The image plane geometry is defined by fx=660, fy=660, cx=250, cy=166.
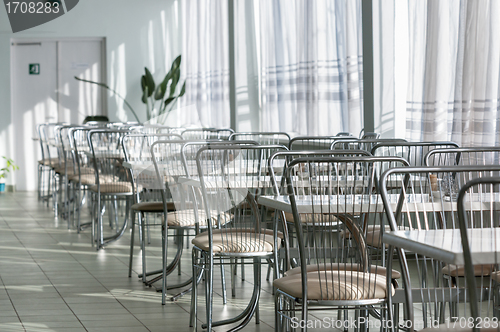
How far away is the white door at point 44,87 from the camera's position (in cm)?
1005

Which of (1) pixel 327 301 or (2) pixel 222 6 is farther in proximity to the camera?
(2) pixel 222 6

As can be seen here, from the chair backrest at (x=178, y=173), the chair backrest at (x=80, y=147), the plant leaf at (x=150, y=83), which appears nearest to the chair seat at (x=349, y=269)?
the chair backrest at (x=178, y=173)

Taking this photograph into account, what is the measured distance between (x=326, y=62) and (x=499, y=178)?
442 centimetres

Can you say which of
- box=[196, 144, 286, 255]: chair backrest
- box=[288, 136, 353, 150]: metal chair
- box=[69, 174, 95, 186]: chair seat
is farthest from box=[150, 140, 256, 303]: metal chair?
box=[69, 174, 95, 186]: chair seat

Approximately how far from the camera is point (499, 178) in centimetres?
142

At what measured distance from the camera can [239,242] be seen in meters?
2.83

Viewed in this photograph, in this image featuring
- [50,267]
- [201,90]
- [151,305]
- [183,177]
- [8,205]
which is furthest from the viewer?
[201,90]

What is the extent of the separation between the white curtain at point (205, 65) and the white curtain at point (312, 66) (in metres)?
1.49

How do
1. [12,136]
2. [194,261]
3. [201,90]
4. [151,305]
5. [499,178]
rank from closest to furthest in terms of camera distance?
[499,178]
[194,261]
[151,305]
[201,90]
[12,136]

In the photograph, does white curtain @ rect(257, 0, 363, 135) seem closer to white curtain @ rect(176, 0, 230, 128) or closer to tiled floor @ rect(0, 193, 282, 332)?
white curtain @ rect(176, 0, 230, 128)

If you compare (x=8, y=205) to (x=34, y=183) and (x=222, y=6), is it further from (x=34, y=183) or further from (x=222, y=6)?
(x=222, y=6)

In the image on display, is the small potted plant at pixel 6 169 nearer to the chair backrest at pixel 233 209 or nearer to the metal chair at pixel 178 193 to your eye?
the metal chair at pixel 178 193

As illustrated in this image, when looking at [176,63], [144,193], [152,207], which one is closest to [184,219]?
[152,207]

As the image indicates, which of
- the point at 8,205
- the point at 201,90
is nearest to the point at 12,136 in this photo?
the point at 8,205
